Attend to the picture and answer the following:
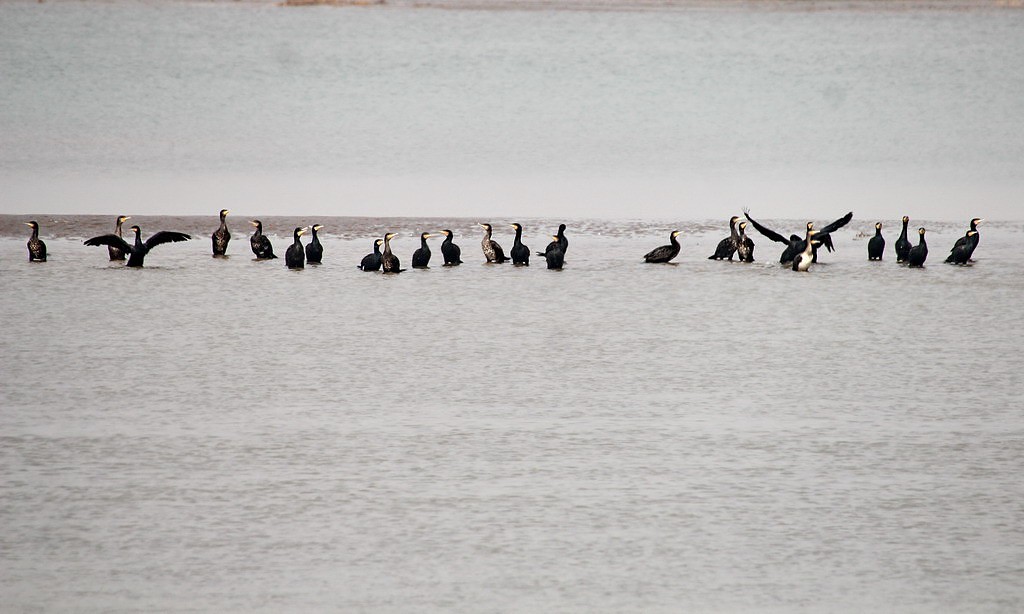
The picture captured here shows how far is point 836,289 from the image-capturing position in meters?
15.9

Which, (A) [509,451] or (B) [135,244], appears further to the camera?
(B) [135,244]

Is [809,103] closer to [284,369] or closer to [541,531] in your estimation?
[284,369]

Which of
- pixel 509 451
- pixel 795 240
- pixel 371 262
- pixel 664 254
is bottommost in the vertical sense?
pixel 509 451

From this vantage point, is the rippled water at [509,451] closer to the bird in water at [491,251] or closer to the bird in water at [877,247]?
the bird in water at [491,251]

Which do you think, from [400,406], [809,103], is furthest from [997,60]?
[400,406]

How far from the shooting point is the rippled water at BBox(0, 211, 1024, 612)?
19.7 feet

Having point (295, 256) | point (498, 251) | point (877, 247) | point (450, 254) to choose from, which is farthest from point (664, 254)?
point (295, 256)

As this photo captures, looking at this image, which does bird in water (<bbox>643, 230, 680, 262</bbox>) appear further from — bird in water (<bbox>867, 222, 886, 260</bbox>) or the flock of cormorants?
bird in water (<bbox>867, 222, 886, 260</bbox>)

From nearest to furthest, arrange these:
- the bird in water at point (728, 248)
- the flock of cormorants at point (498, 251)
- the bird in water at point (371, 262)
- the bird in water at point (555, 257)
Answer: the bird in water at point (371, 262) → the flock of cormorants at point (498, 251) → the bird in water at point (555, 257) → the bird in water at point (728, 248)

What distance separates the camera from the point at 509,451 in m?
8.05

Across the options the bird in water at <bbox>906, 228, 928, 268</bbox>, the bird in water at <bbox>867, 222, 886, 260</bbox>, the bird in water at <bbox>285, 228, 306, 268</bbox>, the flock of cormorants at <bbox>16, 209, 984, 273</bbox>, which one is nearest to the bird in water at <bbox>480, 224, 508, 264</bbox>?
the flock of cormorants at <bbox>16, 209, 984, 273</bbox>

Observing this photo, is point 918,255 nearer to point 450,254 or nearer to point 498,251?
point 498,251

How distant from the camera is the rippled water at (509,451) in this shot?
19.7ft

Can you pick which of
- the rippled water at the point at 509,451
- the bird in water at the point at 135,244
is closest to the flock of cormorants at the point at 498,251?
the bird in water at the point at 135,244
